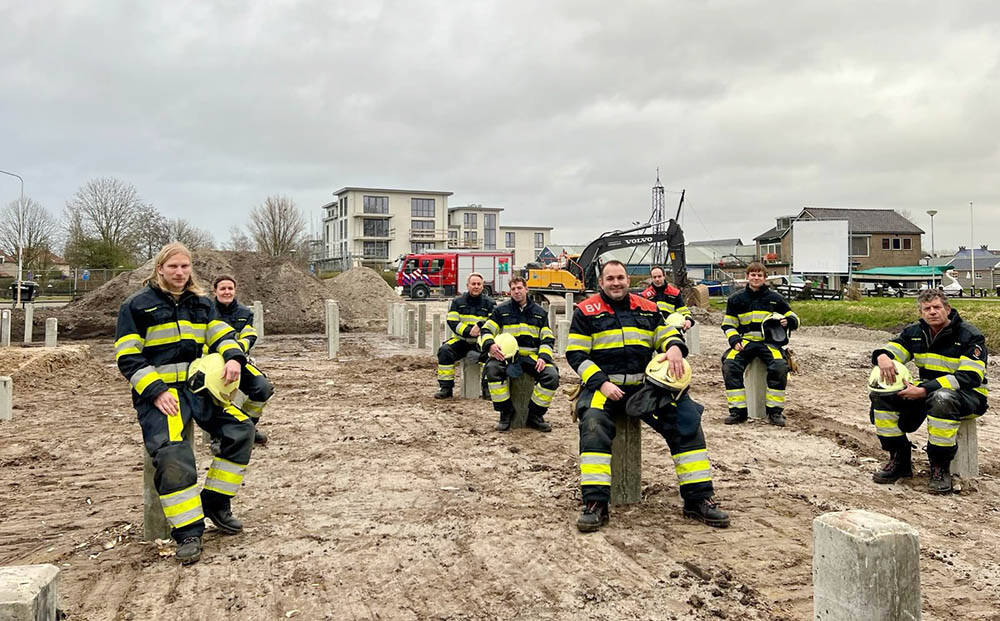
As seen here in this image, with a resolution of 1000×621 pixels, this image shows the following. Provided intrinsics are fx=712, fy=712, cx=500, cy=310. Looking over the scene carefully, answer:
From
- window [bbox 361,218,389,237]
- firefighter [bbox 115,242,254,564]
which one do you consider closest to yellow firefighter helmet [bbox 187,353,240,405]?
firefighter [bbox 115,242,254,564]

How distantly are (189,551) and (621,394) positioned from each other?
9.54ft

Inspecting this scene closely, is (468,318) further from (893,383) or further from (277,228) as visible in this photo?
(277,228)

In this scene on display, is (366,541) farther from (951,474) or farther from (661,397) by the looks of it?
(951,474)

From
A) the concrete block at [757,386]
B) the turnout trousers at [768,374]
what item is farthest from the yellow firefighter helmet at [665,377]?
the concrete block at [757,386]

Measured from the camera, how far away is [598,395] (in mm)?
5086

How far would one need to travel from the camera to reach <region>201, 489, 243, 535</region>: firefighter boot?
4.76 m

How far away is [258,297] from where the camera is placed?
26250mm

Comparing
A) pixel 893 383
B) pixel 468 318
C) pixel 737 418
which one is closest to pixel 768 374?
pixel 737 418

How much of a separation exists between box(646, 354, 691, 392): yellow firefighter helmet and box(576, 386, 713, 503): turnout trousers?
19 cm

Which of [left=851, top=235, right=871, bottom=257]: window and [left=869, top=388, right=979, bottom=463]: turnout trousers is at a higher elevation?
[left=851, top=235, right=871, bottom=257]: window

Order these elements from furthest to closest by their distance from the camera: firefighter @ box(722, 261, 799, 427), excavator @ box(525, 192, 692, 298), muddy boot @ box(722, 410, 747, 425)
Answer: excavator @ box(525, 192, 692, 298), muddy boot @ box(722, 410, 747, 425), firefighter @ box(722, 261, 799, 427)

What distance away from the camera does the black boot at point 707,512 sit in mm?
4914

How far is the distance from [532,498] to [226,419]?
2.40 meters

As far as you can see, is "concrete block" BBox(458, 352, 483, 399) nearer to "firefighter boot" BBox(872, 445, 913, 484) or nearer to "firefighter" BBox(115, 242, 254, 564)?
"firefighter boot" BBox(872, 445, 913, 484)
